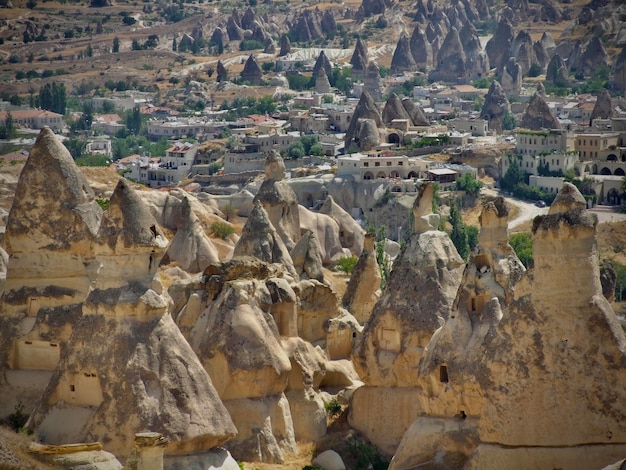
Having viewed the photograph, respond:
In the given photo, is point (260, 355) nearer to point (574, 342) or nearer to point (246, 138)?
point (574, 342)

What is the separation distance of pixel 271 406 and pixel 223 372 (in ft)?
3.00

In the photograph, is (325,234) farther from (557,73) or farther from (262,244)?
(557,73)

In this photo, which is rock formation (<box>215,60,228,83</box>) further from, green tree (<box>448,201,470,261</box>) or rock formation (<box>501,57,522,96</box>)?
green tree (<box>448,201,470,261</box>)

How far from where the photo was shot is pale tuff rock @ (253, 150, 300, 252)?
46.2m

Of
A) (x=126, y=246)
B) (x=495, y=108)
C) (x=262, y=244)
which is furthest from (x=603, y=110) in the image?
(x=126, y=246)

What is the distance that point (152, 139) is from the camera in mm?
143625

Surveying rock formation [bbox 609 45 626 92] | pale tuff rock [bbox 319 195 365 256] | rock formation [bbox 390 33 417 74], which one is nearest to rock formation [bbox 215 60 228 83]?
rock formation [bbox 390 33 417 74]

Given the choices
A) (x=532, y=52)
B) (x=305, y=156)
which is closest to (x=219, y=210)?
(x=305, y=156)

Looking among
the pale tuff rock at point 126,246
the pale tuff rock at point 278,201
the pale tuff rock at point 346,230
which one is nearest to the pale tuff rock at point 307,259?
the pale tuff rock at point 278,201

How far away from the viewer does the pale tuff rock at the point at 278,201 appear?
152 ft

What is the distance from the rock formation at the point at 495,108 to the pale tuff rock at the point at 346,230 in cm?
7231

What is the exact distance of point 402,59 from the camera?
18325cm

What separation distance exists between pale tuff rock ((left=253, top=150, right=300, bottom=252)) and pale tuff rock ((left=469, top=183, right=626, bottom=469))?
81.8ft

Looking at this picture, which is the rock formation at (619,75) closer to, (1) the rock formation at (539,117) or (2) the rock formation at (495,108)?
(2) the rock formation at (495,108)
